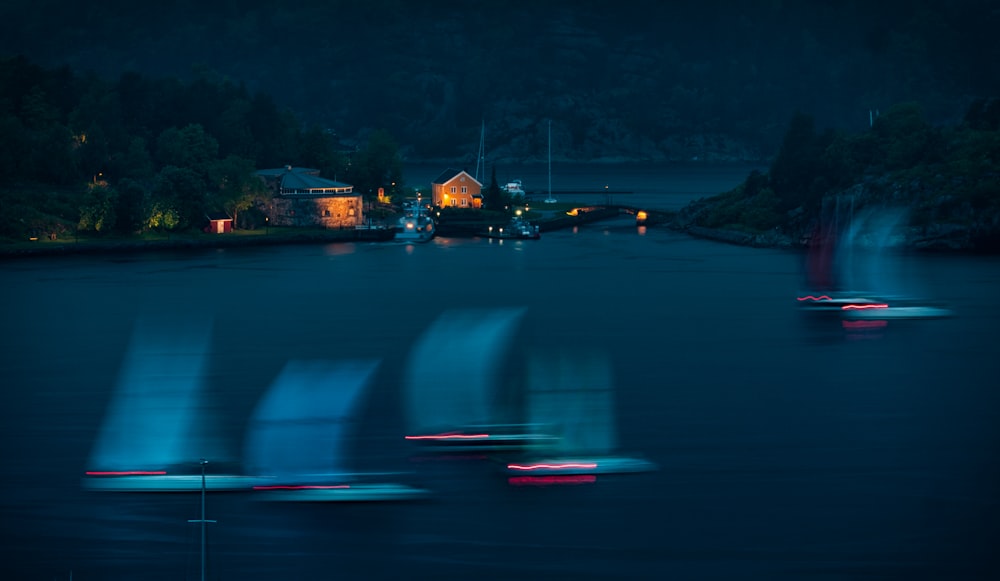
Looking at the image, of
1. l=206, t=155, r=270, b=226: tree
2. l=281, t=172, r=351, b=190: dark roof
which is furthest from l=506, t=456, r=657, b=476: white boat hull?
l=281, t=172, r=351, b=190: dark roof

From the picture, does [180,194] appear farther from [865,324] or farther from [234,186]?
[865,324]

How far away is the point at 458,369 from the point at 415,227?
5701cm

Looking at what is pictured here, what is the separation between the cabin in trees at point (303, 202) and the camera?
96250 mm

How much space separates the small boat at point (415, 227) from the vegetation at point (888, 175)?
77.2 ft

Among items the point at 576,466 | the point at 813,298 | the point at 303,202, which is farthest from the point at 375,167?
the point at 576,466

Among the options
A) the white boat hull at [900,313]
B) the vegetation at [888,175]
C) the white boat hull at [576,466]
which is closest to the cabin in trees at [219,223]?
the vegetation at [888,175]

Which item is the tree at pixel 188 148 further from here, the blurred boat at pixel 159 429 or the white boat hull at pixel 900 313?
the white boat hull at pixel 900 313

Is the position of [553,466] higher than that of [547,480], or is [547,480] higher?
[553,466]

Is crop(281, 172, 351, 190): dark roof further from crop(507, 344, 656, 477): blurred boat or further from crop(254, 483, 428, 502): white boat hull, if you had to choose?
crop(254, 483, 428, 502): white boat hull

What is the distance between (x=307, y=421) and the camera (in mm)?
34719

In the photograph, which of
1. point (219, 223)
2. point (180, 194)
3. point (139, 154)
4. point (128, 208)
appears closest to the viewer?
point (128, 208)

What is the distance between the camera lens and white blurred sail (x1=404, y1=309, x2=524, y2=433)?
117ft

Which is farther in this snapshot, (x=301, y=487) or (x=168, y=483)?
(x=168, y=483)

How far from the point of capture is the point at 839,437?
1309 inches
